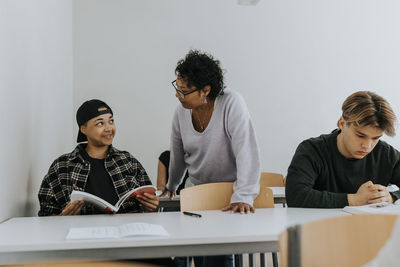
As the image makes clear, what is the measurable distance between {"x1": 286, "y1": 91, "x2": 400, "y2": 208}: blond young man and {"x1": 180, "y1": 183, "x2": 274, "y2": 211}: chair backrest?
0.14m

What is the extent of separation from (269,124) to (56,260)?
11.5 feet

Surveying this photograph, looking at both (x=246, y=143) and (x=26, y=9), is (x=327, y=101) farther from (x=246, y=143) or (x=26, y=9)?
(x=26, y=9)

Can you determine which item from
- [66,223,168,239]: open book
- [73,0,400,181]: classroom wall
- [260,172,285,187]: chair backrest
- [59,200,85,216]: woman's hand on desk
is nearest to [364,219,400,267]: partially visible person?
[66,223,168,239]: open book

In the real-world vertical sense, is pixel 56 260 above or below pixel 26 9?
below

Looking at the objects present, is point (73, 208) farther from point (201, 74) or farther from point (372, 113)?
point (372, 113)

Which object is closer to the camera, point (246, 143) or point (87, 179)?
point (246, 143)

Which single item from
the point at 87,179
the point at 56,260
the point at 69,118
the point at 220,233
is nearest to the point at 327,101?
the point at 69,118

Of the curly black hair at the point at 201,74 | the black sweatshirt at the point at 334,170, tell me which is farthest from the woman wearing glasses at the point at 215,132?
the black sweatshirt at the point at 334,170

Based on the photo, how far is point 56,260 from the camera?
1.39 metres

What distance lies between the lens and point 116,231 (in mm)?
1552

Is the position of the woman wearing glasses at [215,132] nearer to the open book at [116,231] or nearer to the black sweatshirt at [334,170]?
the black sweatshirt at [334,170]

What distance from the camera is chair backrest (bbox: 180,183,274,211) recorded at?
2.19 meters

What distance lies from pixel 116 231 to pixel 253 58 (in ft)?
11.1

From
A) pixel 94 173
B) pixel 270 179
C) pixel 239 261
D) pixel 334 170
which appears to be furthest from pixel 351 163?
pixel 270 179
